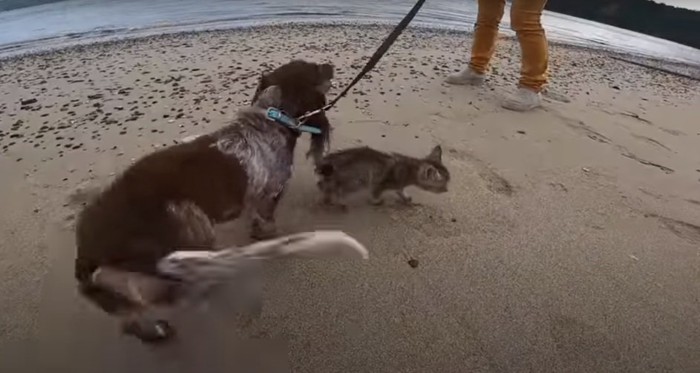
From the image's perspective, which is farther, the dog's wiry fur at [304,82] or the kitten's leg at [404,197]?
the kitten's leg at [404,197]

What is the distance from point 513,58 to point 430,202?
167 cm

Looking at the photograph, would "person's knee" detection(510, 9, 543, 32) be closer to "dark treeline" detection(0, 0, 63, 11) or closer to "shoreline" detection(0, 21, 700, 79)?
"shoreline" detection(0, 21, 700, 79)

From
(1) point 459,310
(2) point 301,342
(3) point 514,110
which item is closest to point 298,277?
(2) point 301,342

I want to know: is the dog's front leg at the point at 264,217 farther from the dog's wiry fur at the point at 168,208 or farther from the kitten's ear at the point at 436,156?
the kitten's ear at the point at 436,156

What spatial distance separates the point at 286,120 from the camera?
1573 millimetres

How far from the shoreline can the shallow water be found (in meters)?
0.01

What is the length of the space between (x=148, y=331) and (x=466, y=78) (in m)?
1.97

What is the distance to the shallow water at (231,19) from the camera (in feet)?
8.09

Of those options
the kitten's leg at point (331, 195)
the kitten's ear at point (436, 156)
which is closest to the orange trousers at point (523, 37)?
the kitten's ear at point (436, 156)

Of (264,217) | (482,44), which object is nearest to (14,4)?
(264,217)

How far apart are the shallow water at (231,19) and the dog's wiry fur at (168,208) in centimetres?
140

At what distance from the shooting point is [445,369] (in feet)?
3.95

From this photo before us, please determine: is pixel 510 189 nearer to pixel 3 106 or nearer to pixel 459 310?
pixel 459 310

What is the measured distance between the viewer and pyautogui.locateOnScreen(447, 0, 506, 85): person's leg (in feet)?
8.77
